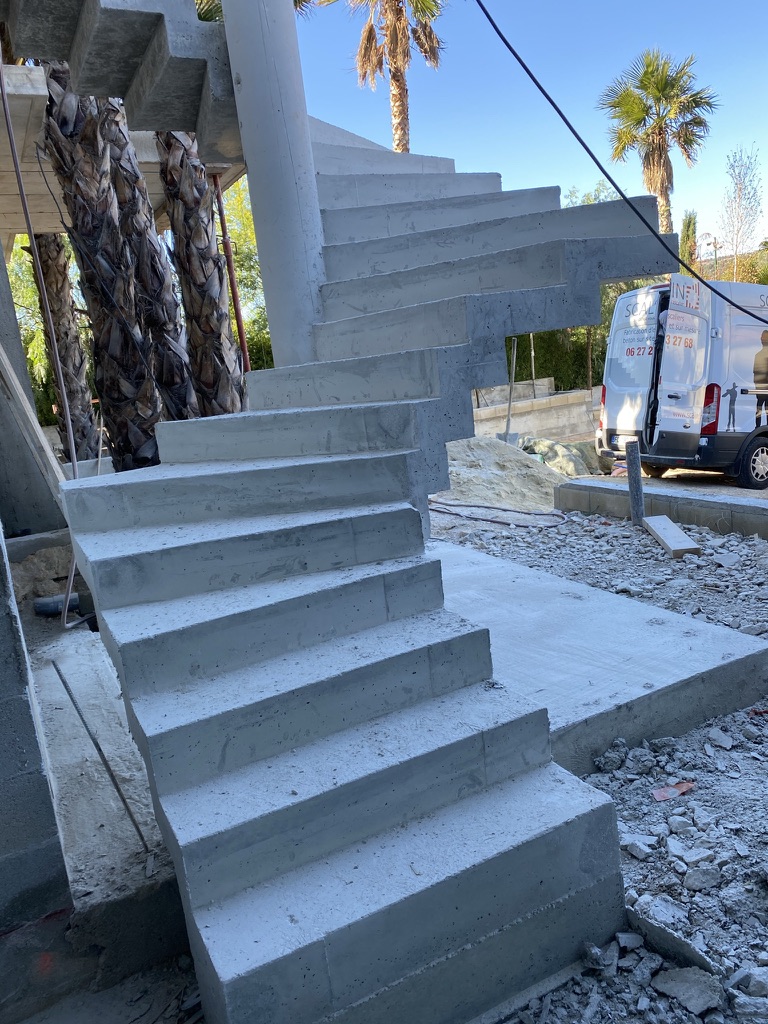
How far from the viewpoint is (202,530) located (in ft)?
9.52

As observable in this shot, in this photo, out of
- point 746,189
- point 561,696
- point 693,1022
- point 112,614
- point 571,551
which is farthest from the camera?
point 746,189

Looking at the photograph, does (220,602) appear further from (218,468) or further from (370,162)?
(370,162)

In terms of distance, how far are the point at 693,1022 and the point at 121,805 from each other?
6.15ft

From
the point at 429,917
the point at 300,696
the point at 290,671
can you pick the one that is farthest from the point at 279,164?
the point at 429,917

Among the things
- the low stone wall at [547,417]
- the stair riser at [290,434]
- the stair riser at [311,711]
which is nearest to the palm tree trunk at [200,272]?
the stair riser at [290,434]

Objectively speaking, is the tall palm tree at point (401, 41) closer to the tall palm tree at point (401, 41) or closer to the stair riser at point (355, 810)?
the tall palm tree at point (401, 41)

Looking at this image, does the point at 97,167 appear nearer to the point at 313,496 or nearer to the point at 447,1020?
the point at 313,496

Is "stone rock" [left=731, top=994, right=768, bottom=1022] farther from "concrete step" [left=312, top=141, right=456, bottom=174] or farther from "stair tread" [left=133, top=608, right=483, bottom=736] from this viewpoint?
"concrete step" [left=312, top=141, right=456, bottom=174]

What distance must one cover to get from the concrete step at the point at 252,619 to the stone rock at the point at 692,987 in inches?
53.4

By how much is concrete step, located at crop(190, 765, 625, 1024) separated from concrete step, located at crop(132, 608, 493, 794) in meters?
0.37

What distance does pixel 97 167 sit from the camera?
6.91 m

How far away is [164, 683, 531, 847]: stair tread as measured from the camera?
2023 mm

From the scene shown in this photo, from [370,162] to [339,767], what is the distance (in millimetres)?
4127

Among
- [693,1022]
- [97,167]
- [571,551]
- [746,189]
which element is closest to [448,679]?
[693,1022]
